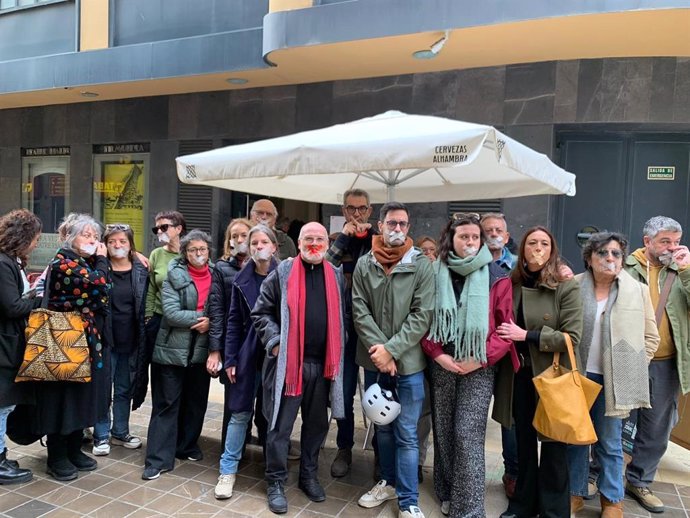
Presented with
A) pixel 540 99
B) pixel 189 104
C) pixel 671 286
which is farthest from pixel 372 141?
pixel 189 104

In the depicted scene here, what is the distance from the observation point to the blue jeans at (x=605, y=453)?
3674 millimetres

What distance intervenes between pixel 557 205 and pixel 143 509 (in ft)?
19.6

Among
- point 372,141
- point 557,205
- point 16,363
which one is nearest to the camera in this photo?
point 372,141

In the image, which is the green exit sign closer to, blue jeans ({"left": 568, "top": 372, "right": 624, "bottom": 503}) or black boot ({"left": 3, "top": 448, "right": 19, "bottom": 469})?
blue jeans ({"left": 568, "top": 372, "right": 624, "bottom": 503})

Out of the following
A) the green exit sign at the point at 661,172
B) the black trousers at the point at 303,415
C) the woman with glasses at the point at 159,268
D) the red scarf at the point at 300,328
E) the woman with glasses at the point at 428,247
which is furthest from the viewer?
the green exit sign at the point at 661,172

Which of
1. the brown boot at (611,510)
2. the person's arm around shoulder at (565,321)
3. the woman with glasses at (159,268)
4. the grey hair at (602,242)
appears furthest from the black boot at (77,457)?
the grey hair at (602,242)

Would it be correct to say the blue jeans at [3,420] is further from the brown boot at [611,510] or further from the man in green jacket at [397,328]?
the brown boot at [611,510]

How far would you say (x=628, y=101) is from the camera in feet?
22.5

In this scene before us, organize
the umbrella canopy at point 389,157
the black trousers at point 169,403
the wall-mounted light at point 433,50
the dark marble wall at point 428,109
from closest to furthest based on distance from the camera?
the umbrella canopy at point 389,157 < the black trousers at point 169,403 < the wall-mounted light at point 433,50 < the dark marble wall at point 428,109

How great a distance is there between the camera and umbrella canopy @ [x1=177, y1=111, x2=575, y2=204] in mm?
3381

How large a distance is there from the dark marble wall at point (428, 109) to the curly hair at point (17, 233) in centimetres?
486

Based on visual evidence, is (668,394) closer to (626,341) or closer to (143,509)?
(626,341)

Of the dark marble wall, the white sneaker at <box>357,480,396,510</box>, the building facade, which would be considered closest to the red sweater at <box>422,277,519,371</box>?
the white sneaker at <box>357,480,396,510</box>

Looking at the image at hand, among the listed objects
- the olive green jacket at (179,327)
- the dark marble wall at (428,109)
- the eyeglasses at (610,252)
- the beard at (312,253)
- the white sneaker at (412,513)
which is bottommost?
the white sneaker at (412,513)
